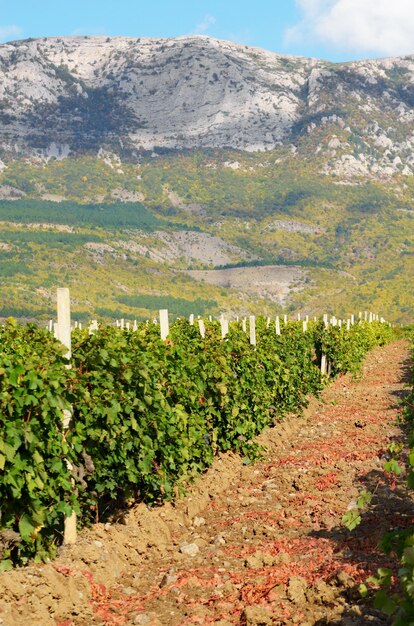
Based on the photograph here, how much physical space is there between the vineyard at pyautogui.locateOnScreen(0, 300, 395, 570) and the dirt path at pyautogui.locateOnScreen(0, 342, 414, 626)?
1.18 ft

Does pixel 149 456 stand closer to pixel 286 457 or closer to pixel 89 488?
pixel 89 488

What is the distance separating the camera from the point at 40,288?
186 metres

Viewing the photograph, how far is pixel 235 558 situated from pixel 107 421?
6.63 feet

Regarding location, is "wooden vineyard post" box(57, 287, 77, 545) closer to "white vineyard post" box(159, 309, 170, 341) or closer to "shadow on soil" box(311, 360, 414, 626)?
"shadow on soil" box(311, 360, 414, 626)

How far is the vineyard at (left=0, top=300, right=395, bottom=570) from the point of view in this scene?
748cm

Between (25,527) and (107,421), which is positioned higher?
(107,421)

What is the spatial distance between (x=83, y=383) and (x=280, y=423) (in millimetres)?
8933

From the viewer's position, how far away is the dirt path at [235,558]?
7.28m

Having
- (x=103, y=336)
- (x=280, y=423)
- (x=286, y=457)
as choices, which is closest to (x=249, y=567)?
(x=103, y=336)

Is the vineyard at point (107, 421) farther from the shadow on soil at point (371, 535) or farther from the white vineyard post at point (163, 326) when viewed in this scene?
the shadow on soil at point (371, 535)

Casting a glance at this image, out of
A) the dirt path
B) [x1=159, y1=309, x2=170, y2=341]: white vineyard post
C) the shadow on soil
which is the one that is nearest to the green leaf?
the dirt path

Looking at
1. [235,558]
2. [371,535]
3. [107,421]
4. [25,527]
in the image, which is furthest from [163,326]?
[25,527]

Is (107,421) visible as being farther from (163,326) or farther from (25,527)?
(163,326)

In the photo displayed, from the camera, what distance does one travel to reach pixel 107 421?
887 cm
